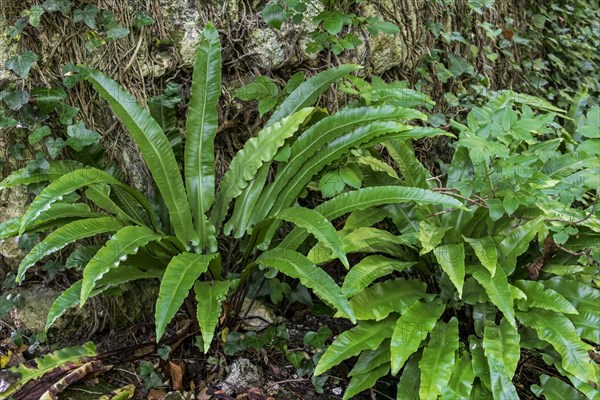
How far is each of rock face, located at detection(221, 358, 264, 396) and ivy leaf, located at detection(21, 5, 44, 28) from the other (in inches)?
66.1

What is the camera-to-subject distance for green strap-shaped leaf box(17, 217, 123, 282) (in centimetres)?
185

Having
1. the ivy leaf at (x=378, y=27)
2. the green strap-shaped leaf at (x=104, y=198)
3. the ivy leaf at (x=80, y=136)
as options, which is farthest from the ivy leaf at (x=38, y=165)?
the ivy leaf at (x=378, y=27)

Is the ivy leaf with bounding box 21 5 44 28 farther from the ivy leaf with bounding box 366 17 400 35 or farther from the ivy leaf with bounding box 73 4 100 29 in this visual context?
the ivy leaf with bounding box 366 17 400 35

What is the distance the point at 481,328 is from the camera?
7.09ft

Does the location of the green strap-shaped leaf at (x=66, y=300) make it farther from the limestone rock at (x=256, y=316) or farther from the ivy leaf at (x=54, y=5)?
the ivy leaf at (x=54, y=5)

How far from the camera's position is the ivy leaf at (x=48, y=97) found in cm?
231

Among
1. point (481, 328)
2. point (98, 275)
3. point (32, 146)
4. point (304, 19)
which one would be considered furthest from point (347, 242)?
point (32, 146)

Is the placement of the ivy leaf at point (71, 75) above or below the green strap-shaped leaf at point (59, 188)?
above

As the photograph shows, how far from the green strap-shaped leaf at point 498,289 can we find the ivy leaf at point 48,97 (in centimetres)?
192

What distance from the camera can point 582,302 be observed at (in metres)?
2.11

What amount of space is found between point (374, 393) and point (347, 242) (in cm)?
67

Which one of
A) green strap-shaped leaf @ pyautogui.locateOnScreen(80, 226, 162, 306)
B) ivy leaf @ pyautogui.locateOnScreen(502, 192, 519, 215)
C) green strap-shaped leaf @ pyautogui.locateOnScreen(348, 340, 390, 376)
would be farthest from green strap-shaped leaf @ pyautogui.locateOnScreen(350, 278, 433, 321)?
green strap-shaped leaf @ pyautogui.locateOnScreen(80, 226, 162, 306)

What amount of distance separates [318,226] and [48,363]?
4.09ft

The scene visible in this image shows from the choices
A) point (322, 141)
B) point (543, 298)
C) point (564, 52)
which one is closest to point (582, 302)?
point (543, 298)
